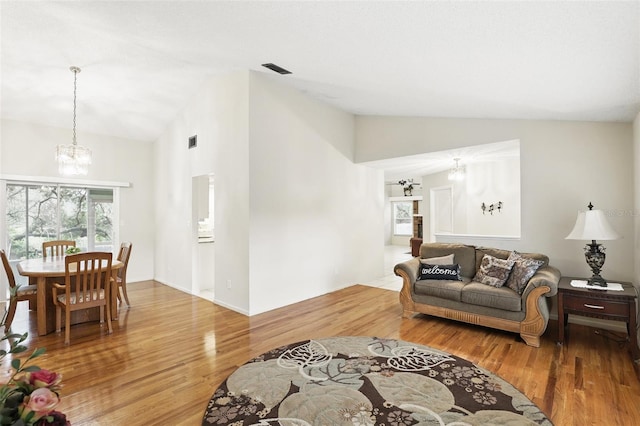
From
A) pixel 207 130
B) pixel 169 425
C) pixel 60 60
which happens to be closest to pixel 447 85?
pixel 207 130

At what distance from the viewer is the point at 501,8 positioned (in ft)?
6.77

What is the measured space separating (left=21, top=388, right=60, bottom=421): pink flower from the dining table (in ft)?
11.8

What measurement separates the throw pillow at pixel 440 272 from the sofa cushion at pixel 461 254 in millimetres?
174

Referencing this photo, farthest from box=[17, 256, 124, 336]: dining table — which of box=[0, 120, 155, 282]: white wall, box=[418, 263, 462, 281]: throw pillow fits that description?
box=[418, 263, 462, 281]: throw pillow

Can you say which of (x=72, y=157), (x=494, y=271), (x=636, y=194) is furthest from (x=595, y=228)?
(x=72, y=157)

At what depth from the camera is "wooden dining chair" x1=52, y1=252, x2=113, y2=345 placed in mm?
3500

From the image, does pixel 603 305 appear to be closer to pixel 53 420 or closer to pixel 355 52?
pixel 355 52

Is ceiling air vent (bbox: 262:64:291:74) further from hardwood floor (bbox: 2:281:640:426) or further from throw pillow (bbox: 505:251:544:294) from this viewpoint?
throw pillow (bbox: 505:251:544:294)

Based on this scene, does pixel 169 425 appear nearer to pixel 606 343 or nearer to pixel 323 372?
pixel 323 372

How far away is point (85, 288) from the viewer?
3.62m

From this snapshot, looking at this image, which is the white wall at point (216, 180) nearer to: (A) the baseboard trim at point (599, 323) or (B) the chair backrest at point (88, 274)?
(B) the chair backrest at point (88, 274)

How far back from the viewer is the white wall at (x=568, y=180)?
373 cm

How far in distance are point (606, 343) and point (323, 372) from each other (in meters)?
3.08

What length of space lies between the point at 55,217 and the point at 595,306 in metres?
8.01
